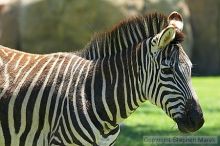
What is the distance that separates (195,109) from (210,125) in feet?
25.2

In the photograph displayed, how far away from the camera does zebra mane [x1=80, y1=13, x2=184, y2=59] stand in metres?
6.53

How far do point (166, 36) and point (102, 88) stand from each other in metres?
0.88

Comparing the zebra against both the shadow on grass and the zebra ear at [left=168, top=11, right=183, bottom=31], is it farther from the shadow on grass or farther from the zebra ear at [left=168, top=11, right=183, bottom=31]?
the shadow on grass

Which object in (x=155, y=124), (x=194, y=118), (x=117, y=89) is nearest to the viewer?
(x=194, y=118)

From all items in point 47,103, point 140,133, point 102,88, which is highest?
point 102,88

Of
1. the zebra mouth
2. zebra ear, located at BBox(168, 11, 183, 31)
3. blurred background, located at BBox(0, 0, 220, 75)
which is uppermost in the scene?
blurred background, located at BBox(0, 0, 220, 75)

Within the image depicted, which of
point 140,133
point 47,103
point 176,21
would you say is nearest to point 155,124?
point 140,133

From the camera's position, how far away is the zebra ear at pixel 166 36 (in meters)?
6.12

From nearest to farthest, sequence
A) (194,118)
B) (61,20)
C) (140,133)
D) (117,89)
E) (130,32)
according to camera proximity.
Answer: (194,118), (117,89), (130,32), (140,133), (61,20)

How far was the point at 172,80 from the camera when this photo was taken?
6188mm

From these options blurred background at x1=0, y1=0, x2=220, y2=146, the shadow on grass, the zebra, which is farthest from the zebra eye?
blurred background at x1=0, y1=0, x2=220, y2=146

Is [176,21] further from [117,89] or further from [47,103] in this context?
[47,103]

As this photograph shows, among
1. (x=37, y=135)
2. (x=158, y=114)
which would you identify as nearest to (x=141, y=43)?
(x=37, y=135)

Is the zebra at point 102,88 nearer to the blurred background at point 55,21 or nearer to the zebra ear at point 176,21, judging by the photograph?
the zebra ear at point 176,21
